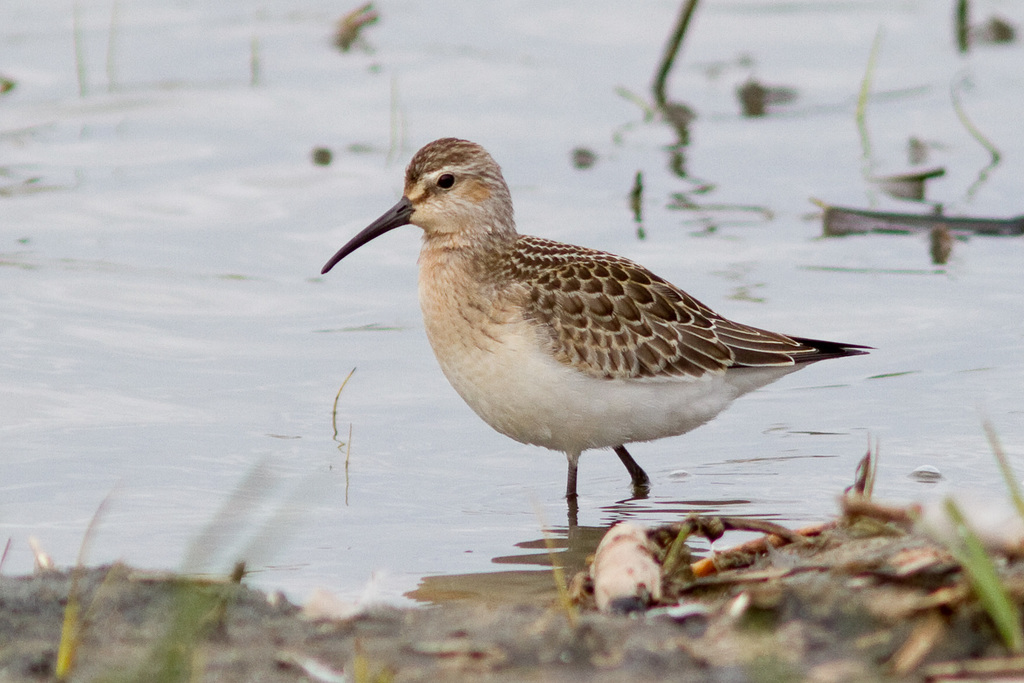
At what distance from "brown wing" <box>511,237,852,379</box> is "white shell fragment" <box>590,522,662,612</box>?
77.7 inches

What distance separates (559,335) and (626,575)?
7.32 feet

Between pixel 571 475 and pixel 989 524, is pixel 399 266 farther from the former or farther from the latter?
pixel 989 524

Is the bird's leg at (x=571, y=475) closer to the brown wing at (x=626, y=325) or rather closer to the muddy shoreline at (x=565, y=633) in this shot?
the brown wing at (x=626, y=325)

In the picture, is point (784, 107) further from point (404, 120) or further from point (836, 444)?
point (836, 444)

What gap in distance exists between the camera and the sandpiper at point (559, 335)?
631 cm

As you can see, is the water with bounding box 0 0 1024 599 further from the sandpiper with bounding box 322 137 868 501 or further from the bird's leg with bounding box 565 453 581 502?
the sandpiper with bounding box 322 137 868 501

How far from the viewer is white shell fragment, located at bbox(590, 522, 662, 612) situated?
421 cm

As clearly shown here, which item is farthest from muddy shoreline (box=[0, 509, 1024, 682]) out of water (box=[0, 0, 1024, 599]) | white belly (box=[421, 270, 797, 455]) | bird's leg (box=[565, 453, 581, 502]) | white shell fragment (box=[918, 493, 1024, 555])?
bird's leg (box=[565, 453, 581, 502])

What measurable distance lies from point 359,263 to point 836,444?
4.08 meters

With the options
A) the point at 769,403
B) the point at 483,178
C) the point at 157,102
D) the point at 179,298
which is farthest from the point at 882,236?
the point at 157,102

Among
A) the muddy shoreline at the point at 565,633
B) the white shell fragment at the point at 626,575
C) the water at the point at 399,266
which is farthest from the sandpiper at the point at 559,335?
the muddy shoreline at the point at 565,633

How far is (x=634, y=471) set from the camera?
6.68 meters

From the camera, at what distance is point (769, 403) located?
775 centimetres

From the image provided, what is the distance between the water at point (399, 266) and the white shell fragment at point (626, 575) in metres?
0.32
